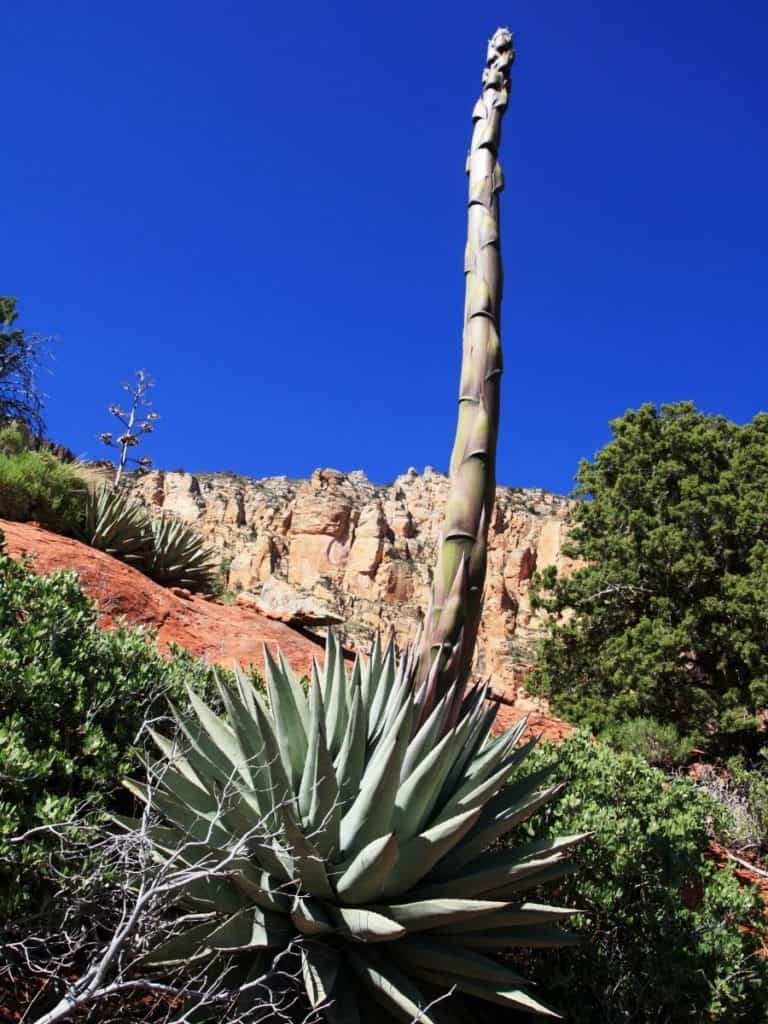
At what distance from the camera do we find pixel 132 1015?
123 inches

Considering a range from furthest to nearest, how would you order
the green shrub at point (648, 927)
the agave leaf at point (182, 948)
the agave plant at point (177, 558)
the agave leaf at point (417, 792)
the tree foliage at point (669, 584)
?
1. the tree foliage at point (669, 584)
2. the agave plant at point (177, 558)
3. the green shrub at point (648, 927)
4. the agave leaf at point (417, 792)
5. the agave leaf at point (182, 948)

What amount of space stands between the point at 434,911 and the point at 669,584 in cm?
1461

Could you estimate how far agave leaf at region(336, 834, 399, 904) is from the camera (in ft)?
8.50

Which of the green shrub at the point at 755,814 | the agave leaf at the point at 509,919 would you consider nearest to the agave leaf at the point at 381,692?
the agave leaf at the point at 509,919

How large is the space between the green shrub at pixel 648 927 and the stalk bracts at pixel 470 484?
1190mm

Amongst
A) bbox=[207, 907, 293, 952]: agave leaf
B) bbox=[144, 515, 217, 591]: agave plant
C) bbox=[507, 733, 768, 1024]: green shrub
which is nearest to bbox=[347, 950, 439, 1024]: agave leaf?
bbox=[207, 907, 293, 952]: agave leaf

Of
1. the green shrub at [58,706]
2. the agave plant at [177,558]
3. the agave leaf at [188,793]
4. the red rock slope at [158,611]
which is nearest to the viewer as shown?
the agave leaf at [188,793]

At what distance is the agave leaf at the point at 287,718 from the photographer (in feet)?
10.6

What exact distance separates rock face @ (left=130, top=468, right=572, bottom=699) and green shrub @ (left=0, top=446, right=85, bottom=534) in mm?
33989

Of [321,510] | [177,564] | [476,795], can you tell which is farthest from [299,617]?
[321,510]

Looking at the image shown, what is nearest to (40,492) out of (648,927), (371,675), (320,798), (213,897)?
(371,675)

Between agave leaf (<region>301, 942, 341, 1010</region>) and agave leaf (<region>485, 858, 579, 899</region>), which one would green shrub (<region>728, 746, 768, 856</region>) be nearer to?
agave leaf (<region>485, 858, 579, 899</region>)

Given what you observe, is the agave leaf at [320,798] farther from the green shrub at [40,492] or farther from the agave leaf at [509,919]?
the green shrub at [40,492]

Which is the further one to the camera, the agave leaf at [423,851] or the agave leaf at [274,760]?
the agave leaf at [274,760]
